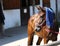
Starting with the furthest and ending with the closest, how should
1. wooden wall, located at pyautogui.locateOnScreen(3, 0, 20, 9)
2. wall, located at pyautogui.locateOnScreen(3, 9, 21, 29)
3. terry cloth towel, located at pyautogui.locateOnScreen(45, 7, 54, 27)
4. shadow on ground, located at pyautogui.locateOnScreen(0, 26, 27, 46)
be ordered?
wall, located at pyautogui.locateOnScreen(3, 9, 21, 29), wooden wall, located at pyautogui.locateOnScreen(3, 0, 20, 9), shadow on ground, located at pyautogui.locateOnScreen(0, 26, 27, 46), terry cloth towel, located at pyautogui.locateOnScreen(45, 7, 54, 27)

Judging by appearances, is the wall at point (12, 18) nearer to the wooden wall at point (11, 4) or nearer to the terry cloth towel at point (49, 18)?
the wooden wall at point (11, 4)

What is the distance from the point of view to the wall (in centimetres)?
1635

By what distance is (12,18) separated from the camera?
55.6ft

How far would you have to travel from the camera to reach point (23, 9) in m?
18.3

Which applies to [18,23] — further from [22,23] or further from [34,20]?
[34,20]

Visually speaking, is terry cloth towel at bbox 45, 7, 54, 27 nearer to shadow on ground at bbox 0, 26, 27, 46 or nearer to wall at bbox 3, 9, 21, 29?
shadow on ground at bbox 0, 26, 27, 46

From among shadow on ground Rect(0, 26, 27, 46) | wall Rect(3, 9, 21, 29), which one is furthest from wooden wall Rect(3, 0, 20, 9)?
shadow on ground Rect(0, 26, 27, 46)

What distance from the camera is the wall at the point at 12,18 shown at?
16347mm

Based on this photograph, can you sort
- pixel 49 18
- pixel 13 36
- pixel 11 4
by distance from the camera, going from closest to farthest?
1. pixel 49 18
2. pixel 13 36
3. pixel 11 4

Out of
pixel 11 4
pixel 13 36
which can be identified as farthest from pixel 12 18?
pixel 13 36

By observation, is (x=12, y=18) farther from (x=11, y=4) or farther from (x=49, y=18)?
(x=49, y=18)

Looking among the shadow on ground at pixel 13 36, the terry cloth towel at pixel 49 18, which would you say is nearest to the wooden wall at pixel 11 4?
the shadow on ground at pixel 13 36

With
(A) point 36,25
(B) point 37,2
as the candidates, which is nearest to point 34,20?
(A) point 36,25

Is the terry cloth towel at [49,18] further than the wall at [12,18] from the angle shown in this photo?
No
